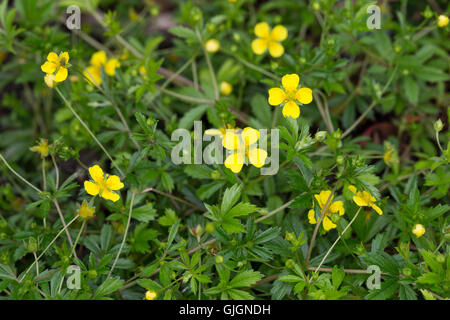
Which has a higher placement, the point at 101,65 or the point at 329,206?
the point at 101,65

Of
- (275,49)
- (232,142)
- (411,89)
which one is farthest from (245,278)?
(411,89)

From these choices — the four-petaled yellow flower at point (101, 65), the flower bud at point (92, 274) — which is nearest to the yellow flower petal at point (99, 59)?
the four-petaled yellow flower at point (101, 65)

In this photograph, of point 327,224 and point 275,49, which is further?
point 275,49

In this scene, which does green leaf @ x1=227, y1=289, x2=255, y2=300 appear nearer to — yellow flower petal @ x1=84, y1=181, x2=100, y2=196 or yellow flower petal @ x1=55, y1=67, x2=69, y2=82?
yellow flower petal @ x1=84, y1=181, x2=100, y2=196

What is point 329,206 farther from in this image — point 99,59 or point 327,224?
point 99,59

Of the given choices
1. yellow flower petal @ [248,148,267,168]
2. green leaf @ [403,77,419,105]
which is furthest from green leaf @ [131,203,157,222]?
green leaf @ [403,77,419,105]

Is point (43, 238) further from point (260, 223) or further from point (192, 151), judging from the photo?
point (260, 223)

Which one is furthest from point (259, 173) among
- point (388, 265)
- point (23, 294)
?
point (23, 294)
